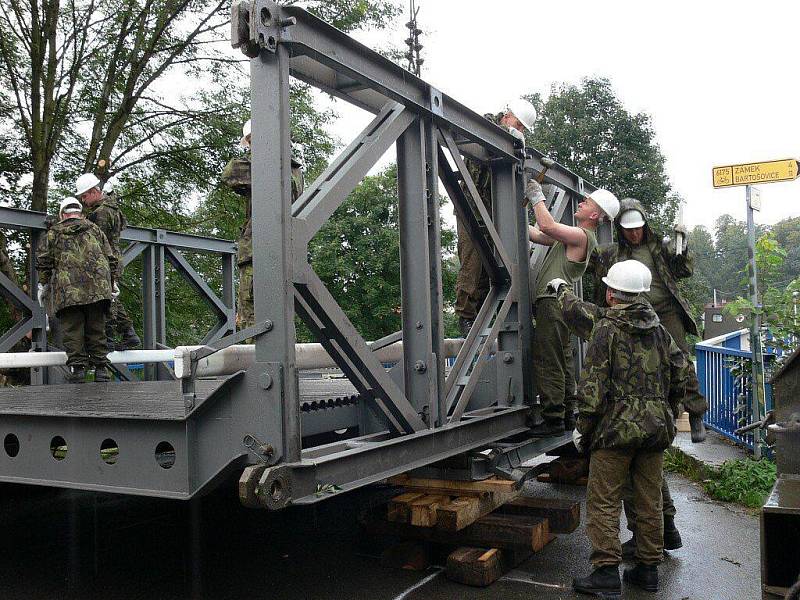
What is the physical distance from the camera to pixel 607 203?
551 cm

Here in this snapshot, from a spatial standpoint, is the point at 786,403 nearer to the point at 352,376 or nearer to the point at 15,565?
the point at 352,376

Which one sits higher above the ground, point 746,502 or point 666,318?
point 666,318

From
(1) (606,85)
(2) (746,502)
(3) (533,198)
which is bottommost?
(2) (746,502)

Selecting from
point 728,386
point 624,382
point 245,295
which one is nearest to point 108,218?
point 245,295

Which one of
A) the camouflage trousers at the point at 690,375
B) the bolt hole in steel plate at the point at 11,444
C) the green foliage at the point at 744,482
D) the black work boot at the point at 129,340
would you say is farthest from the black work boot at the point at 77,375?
the green foliage at the point at 744,482

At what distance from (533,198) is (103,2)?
10081 mm

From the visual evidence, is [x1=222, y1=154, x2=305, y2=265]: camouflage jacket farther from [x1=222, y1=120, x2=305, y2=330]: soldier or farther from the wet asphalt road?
the wet asphalt road

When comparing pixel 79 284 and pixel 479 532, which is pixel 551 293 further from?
pixel 79 284

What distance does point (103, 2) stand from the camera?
1253 cm

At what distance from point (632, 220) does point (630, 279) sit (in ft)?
3.40

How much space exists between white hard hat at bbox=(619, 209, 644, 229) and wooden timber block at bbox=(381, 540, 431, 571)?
259 cm

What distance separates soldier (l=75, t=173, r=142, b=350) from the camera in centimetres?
708

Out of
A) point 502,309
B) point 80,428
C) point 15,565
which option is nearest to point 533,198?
point 502,309

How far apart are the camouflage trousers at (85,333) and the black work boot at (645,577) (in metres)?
4.60
